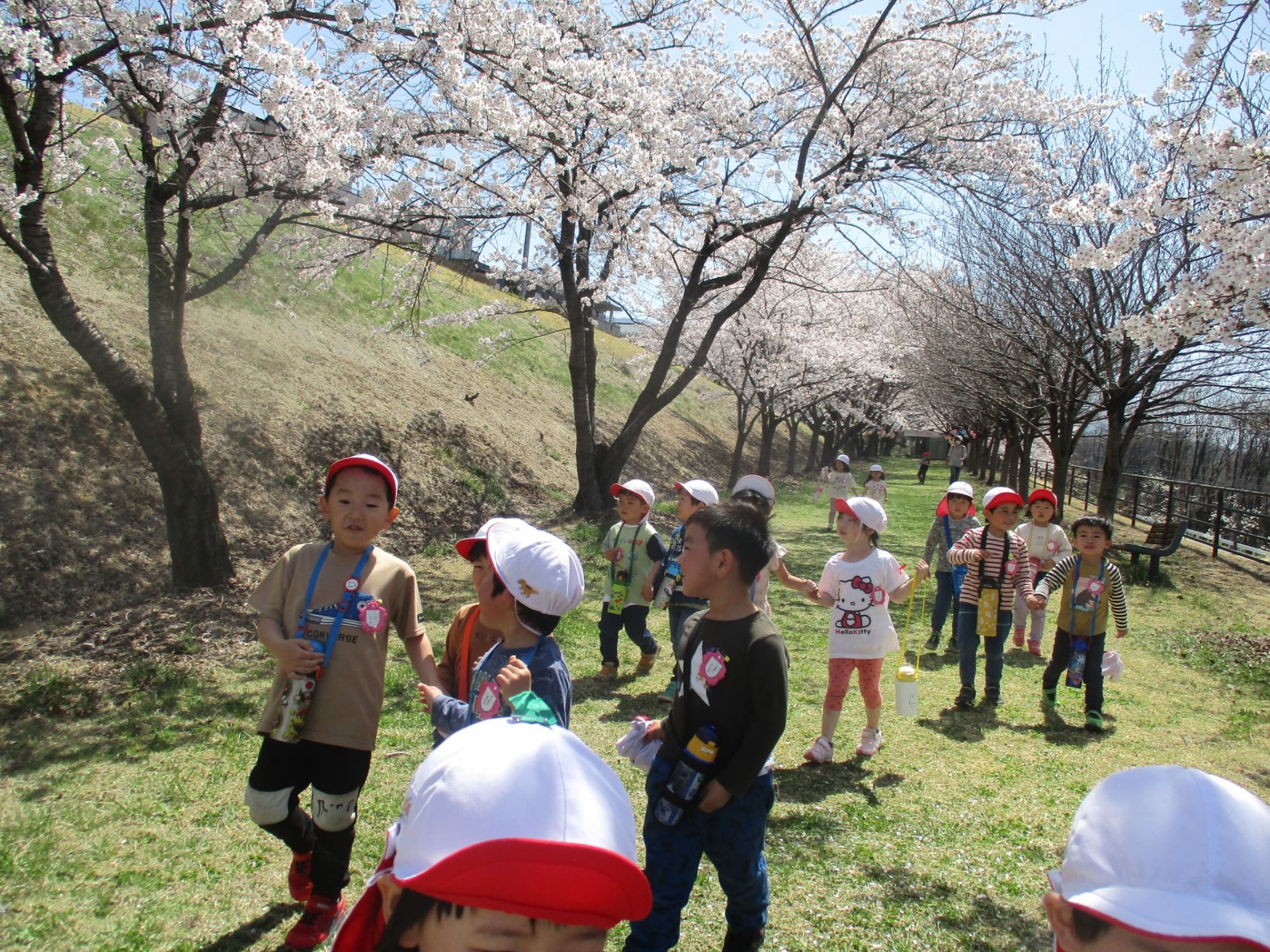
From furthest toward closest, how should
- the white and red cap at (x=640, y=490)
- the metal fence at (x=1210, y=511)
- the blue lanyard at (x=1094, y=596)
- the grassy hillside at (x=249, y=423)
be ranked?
1. the metal fence at (x=1210, y=511)
2. the grassy hillside at (x=249, y=423)
3. the white and red cap at (x=640, y=490)
4. the blue lanyard at (x=1094, y=596)

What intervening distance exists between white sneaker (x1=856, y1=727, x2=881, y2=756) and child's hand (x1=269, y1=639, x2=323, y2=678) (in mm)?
3427

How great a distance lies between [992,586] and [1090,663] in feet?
2.59

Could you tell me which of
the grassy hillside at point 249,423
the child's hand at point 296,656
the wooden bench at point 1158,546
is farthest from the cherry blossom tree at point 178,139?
the wooden bench at point 1158,546

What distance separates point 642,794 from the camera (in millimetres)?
4547

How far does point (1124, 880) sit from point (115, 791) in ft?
15.1

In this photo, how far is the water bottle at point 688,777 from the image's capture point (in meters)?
2.69

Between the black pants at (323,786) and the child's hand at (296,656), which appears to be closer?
the child's hand at (296,656)

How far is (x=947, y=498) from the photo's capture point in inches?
311

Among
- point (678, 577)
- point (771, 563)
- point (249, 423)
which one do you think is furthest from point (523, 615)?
point (249, 423)

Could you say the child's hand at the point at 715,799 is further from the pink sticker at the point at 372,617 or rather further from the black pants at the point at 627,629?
the black pants at the point at 627,629

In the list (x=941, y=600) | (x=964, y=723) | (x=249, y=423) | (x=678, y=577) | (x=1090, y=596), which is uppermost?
(x=249, y=423)

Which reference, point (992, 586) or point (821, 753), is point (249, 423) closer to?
point (821, 753)

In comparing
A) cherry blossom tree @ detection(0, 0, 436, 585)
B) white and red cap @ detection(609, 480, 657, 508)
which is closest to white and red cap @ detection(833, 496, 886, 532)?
white and red cap @ detection(609, 480, 657, 508)

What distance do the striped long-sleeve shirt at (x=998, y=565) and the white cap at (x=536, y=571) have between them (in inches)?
179
